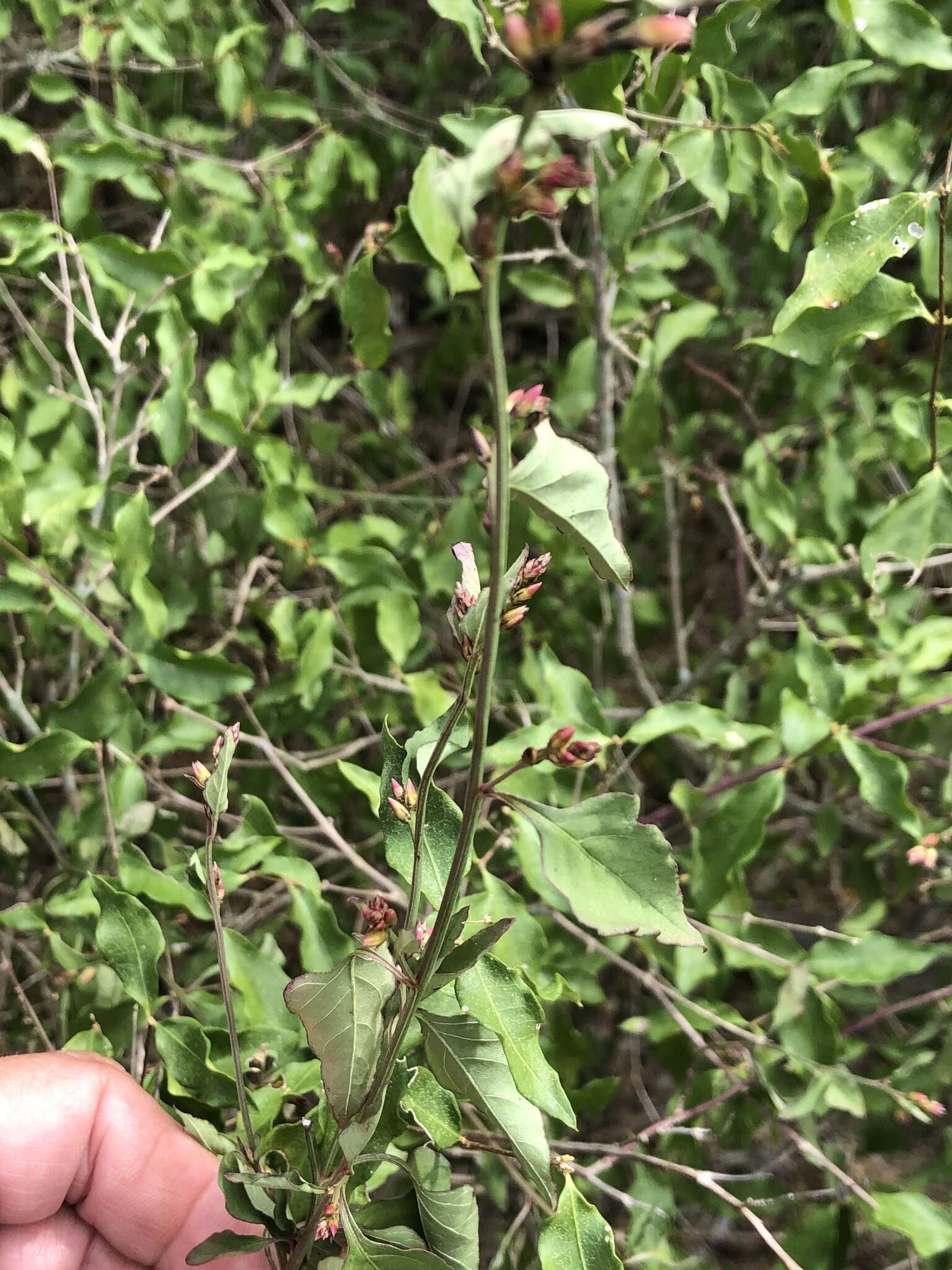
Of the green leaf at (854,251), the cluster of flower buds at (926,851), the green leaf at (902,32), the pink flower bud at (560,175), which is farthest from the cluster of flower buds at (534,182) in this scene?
the cluster of flower buds at (926,851)

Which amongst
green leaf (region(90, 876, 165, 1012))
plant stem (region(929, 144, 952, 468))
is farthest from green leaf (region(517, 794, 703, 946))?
plant stem (region(929, 144, 952, 468))

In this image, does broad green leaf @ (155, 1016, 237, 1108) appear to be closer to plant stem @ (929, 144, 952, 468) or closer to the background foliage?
the background foliage

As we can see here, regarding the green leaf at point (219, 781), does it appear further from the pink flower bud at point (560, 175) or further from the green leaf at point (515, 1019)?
the pink flower bud at point (560, 175)

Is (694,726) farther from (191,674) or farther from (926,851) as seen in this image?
(191,674)

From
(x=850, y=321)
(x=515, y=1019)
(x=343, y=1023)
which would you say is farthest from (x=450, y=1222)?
(x=850, y=321)

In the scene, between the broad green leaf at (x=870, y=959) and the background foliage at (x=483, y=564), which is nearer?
the background foliage at (x=483, y=564)
